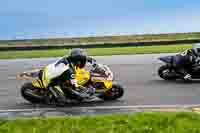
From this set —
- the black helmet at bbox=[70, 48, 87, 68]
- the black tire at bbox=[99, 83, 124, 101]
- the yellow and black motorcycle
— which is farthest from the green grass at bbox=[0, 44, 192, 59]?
the black helmet at bbox=[70, 48, 87, 68]

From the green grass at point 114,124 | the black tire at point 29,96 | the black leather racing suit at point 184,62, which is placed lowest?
the green grass at point 114,124

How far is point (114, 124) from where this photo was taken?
9469mm

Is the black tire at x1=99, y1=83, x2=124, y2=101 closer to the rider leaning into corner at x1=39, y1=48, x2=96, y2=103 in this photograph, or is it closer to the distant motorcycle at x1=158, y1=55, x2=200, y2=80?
the rider leaning into corner at x1=39, y1=48, x2=96, y2=103

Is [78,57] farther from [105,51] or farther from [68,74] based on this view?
[105,51]

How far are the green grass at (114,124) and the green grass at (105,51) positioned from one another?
1611 cm

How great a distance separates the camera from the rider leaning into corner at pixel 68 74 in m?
12.6

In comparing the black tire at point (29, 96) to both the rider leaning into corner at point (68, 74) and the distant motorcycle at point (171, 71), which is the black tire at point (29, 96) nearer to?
the rider leaning into corner at point (68, 74)

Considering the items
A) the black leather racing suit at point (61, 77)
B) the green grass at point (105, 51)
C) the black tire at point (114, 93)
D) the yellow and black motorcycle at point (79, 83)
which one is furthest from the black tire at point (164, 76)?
the green grass at point (105, 51)

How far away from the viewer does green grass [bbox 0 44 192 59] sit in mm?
26780

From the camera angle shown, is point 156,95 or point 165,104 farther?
point 156,95

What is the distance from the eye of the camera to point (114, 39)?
34125 millimetres

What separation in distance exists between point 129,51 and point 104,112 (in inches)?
617

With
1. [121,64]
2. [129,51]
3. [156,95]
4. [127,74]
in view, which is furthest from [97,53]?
[156,95]

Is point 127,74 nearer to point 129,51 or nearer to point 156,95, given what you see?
point 156,95
